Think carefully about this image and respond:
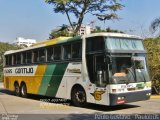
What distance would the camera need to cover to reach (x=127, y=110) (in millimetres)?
13422

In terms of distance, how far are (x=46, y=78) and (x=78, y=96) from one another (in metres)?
3.21

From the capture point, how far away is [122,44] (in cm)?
1385

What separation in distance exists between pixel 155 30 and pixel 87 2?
1083cm

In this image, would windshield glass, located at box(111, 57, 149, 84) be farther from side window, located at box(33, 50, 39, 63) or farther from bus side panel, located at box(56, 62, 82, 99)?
side window, located at box(33, 50, 39, 63)

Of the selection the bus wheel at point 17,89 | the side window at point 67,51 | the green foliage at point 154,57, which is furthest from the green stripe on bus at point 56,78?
the green foliage at point 154,57

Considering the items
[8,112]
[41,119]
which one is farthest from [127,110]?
[8,112]

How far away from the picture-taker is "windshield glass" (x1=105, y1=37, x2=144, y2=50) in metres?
13.4

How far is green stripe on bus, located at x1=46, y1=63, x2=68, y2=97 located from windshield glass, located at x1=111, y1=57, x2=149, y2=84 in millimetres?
3154

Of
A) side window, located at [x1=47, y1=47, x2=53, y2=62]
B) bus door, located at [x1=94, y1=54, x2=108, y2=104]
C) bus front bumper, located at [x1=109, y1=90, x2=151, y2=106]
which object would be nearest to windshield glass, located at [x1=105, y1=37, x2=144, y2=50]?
bus door, located at [x1=94, y1=54, x2=108, y2=104]

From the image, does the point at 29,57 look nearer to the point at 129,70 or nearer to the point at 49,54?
the point at 49,54

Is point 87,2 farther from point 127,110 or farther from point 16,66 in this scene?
point 127,110

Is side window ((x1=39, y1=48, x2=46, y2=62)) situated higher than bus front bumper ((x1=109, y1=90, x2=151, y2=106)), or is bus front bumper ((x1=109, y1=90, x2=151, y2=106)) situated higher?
side window ((x1=39, y1=48, x2=46, y2=62))

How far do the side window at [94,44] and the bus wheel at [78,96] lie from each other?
73.6 inches

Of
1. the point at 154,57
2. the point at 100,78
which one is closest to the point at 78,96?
the point at 100,78
